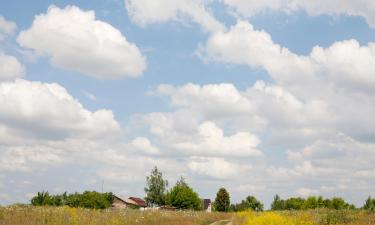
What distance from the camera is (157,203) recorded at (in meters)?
101

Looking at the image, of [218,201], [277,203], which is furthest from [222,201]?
[277,203]

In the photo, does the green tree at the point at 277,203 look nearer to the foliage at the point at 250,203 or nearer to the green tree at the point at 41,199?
the foliage at the point at 250,203

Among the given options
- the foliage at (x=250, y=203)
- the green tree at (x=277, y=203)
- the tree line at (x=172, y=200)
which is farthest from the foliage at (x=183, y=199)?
the green tree at (x=277, y=203)

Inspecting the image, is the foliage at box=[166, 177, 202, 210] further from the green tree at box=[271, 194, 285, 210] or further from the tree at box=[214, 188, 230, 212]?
the green tree at box=[271, 194, 285, 210]

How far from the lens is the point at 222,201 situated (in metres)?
85.6

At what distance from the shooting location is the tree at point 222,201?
85.3 m

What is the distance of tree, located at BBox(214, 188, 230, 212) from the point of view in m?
85.3

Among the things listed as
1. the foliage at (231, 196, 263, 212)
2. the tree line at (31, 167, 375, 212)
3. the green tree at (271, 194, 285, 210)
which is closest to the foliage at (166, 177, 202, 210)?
the tree line at (31, 167, 375, 212)

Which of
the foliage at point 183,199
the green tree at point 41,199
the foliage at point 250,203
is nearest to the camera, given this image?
the green tree at point 41,199

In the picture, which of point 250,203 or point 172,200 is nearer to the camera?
point 172,200

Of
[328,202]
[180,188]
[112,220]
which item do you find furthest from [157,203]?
[112,220]

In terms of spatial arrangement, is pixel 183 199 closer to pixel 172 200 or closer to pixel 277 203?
pixel 172 200

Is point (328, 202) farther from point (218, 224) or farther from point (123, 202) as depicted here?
point (218, 224)

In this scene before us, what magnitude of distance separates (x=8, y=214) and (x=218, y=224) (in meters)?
15.9
